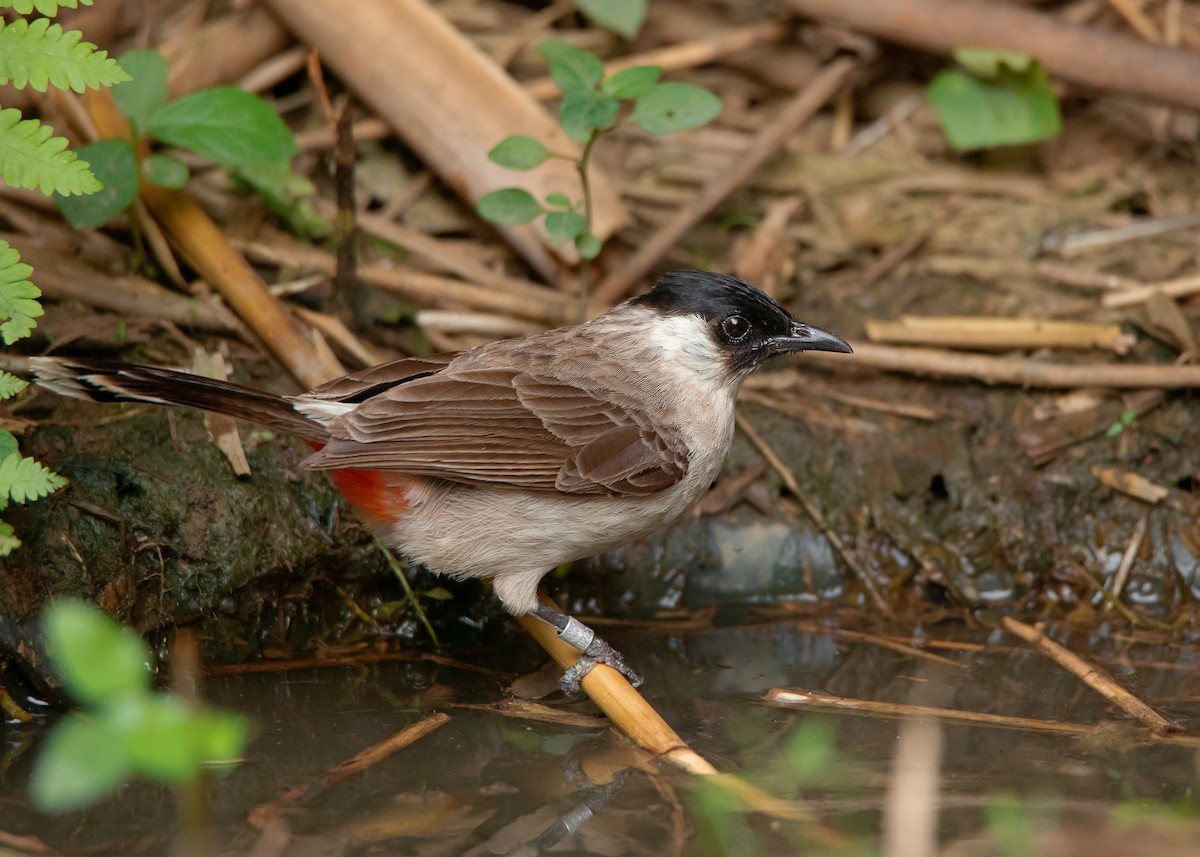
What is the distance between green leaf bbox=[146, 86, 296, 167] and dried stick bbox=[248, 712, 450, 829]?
2.20 metres

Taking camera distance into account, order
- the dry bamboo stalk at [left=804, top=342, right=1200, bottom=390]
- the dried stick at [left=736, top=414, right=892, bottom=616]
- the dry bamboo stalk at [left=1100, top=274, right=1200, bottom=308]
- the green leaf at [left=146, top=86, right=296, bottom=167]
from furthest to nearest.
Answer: the dry bamboo stalk at [left=1100, top=274, right=1200, bottom=308] < the dry bamboo stalk at [left=804, top=342, right=1200, bottom=390] < the dried stick at [left=736, top=414, right=892, bottom=616] < the green leaf at [left=146, top=86, right=296, bottom=167]

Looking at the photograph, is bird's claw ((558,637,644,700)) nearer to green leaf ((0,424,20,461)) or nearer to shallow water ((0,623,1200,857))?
shallow water ((0,623,1200,857))

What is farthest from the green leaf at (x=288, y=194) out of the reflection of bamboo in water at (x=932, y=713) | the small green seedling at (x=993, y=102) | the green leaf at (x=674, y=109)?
the small green seedling at (x=993, y=102)

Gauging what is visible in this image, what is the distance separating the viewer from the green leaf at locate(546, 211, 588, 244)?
15.5 ft

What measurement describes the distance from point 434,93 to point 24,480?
290 cm

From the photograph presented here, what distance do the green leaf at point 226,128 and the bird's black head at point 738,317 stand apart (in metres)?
1.56

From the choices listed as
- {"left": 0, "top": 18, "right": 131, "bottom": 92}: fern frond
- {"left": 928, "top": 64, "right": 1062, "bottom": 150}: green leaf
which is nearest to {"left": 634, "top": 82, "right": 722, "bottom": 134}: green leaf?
{"left": 928, "top": 64, "right": 1062, "bottom": 150}: green leaf

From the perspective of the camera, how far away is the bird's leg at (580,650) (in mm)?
3996

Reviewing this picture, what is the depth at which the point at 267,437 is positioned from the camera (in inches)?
177

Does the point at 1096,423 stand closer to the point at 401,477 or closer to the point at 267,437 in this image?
the point at 401,477

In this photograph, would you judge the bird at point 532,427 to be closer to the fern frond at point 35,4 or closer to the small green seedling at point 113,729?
the fern frond at point 35,4

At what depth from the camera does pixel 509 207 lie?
4734 millimetres

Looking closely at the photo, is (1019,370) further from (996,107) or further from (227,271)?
(227,271)

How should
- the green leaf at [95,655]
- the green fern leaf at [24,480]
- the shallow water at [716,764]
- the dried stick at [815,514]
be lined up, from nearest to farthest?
the green leaf at [95,655]
the shallow water at [716,764]
the green fern leaf at [24,480]
the dried stick at [815,514]
